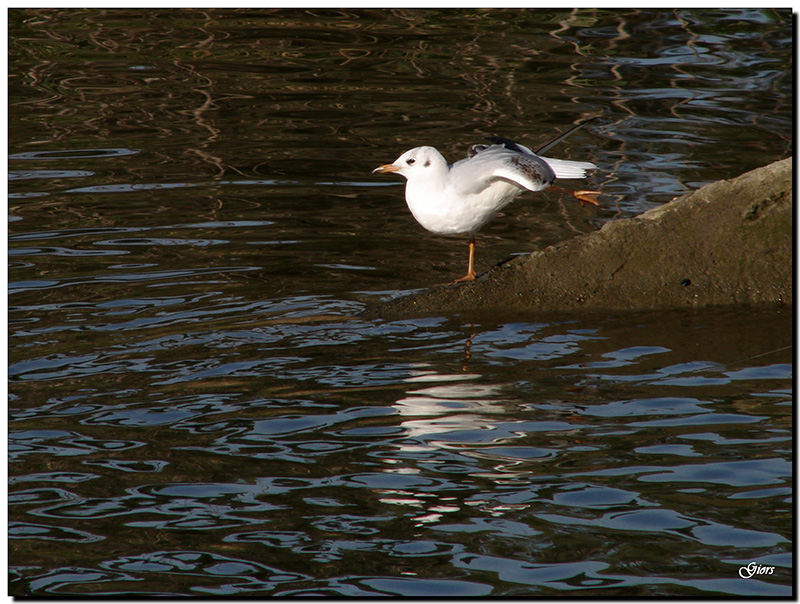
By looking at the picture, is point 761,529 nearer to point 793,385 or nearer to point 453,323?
point 793,385

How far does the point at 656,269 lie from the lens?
6.63m

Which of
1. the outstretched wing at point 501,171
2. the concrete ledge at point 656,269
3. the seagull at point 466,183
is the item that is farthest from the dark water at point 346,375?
the outstretched wing at point 501,171

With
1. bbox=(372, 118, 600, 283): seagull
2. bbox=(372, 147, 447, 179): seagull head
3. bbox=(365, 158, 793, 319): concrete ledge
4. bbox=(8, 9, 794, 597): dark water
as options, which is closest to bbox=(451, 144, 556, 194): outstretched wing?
bbox=(372, 118, 600, 283): seagull

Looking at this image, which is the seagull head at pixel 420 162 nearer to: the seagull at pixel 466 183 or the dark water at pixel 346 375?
the seagull at pixel 466 183

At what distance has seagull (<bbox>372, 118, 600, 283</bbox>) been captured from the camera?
20.4 feet

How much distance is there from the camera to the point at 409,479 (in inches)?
180

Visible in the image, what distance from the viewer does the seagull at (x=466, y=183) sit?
621 centimetres

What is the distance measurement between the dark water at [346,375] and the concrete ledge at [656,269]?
0.18 meters

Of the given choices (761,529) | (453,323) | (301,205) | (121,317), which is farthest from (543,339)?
(301,205)

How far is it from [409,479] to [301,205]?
4.97 meters

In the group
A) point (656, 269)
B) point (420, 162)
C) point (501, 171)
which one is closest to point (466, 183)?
point (501, 171)

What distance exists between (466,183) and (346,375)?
56.8 inches

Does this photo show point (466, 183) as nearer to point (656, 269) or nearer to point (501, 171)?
point (501, 171)

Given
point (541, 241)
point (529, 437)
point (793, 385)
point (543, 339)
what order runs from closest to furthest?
point (529, 437) < point (793, 385) < point (543, 339) < point (541, 241)
